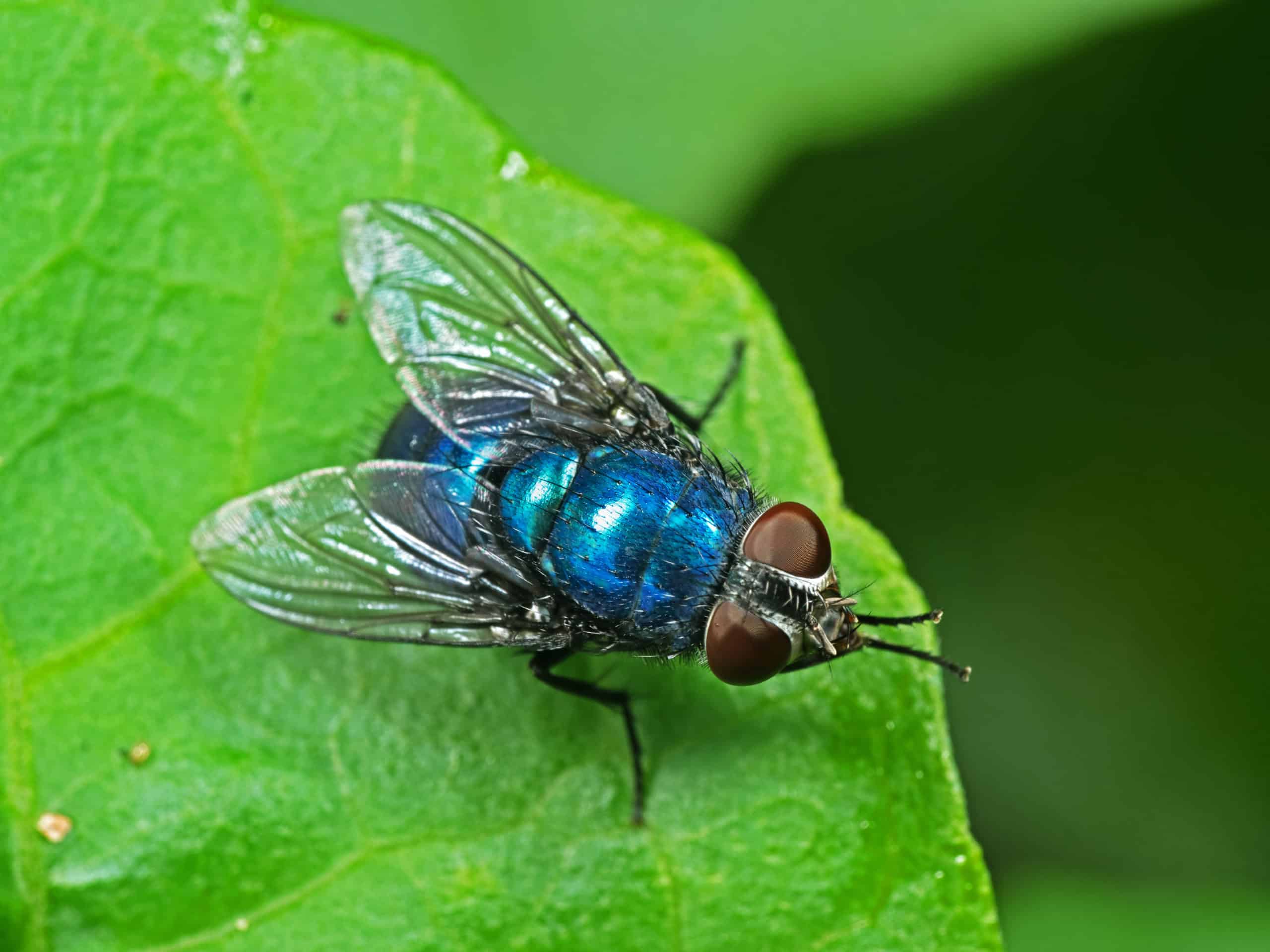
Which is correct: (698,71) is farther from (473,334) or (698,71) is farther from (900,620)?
(900,620)

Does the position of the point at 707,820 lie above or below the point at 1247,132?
below

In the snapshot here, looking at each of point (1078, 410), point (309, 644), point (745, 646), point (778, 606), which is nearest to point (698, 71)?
point (1078, 410)

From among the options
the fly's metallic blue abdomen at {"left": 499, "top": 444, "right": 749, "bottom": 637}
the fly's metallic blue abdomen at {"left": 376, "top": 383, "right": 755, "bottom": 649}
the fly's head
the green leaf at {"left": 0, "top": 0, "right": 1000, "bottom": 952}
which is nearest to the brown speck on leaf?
the green leaf at {"left": 0, "top": 0, "right": 1000, "bottom": 952}

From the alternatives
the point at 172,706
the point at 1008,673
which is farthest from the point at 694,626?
the point at 1008,673

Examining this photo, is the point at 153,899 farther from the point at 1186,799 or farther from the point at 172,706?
the point at 1186,799

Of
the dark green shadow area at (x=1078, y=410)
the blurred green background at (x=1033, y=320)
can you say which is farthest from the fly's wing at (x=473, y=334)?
the dark green shadow area at (x=1078, y=410)

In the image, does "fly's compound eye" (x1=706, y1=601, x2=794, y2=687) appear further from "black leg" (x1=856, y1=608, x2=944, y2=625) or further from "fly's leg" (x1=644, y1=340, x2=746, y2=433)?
"fly's leg" (x1=644, y1=340, x2=746, y2=433)
